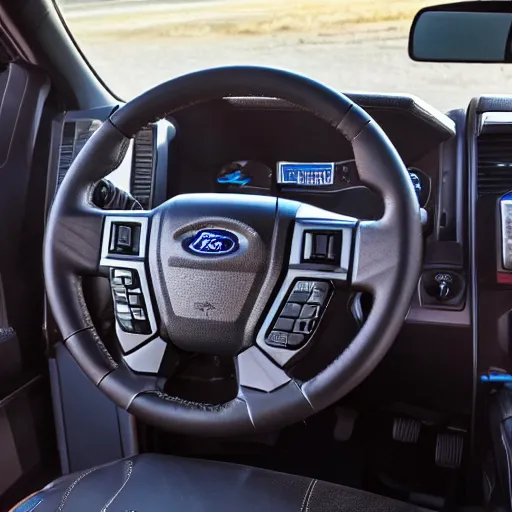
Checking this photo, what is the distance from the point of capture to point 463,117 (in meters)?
1.48

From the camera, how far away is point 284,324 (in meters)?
1.07

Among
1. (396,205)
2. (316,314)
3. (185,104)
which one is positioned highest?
(185,104)

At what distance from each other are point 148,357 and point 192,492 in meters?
0.22

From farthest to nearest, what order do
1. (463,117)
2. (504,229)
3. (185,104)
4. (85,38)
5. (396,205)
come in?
(85,38)
(463,117)
(504,229)
(185,104)
(396,205)

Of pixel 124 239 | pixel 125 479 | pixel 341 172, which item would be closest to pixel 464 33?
pixel 341 172

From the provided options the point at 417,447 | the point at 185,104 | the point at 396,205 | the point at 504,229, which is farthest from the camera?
the point at 417,447

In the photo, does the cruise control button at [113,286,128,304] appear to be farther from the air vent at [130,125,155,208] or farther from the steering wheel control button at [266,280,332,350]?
the air vent at [130,125,155,208]

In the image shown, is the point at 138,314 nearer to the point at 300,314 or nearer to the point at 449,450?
the point at 300,314

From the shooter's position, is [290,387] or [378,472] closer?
[290,387]

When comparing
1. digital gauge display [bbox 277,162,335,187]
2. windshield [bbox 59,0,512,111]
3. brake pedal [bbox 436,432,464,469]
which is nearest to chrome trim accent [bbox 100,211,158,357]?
digital gauge display [bbox 277,162,335,187]

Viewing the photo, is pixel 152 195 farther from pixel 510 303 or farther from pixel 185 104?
pixel 510 303

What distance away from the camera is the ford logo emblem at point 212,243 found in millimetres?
1114

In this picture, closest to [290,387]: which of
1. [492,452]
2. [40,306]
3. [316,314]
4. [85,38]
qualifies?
[316,314]

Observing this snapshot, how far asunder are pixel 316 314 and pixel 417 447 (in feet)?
2.49
